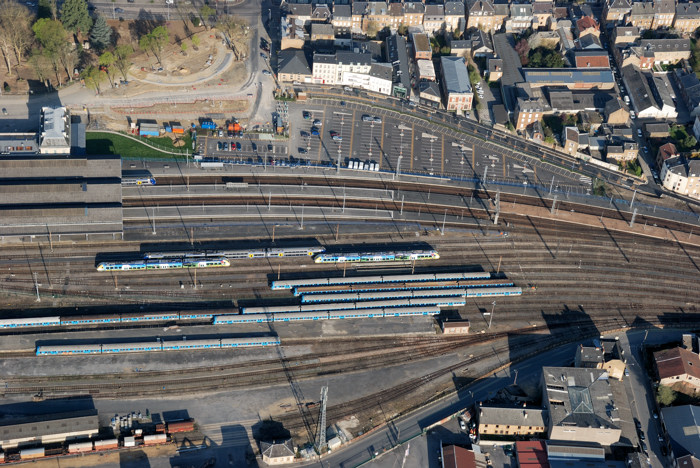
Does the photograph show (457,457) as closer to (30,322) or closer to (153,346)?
(153,346)

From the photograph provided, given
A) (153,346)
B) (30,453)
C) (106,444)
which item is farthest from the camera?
(153,346)

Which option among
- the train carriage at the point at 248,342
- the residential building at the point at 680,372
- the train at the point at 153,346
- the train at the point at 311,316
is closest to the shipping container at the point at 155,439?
the train at the point at 153,346

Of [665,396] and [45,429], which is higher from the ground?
[665,396]

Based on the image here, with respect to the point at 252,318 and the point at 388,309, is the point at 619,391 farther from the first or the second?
the point at 252,318

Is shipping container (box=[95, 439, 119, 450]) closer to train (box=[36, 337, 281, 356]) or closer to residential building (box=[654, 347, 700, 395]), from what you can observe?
train (box=[36, 337, 281, 356])

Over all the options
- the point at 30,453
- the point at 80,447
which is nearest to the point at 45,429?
the point at 30,453

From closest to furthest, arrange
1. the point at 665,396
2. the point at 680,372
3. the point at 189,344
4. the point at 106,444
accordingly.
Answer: the point at 106,444 < the point at 665,396 < the point at 680,372 < the point at 189,344

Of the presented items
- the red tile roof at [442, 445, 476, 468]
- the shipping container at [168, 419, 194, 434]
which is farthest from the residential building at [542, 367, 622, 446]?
the shipping container at [168, 419, 194, 434]

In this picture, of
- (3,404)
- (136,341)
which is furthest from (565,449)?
(3,404)
